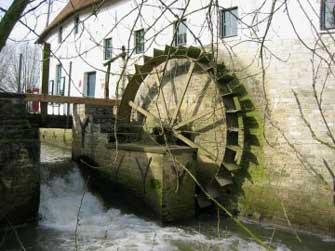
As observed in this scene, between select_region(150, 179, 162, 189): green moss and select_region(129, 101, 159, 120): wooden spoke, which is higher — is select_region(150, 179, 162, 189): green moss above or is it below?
below

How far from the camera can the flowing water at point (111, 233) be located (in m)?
7.01

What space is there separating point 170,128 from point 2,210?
443 centimetres

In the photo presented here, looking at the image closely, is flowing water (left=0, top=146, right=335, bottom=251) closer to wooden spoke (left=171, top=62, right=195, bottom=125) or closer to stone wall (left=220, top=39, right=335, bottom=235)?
stone wall (left=220, top=39, right=335, bottom=235)

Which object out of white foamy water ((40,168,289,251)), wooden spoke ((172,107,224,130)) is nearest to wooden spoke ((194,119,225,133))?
wooden spoke ((172,107,224,130))

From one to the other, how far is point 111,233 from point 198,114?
12.0 ft

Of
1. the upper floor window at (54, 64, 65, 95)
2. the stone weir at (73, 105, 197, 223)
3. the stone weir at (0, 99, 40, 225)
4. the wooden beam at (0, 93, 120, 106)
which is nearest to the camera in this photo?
the stone weir at (0, 99, 40, 225)

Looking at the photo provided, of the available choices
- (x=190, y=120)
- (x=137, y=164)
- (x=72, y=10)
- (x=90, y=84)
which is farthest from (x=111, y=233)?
(x=90, y=84)

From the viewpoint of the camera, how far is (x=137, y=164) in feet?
29.6

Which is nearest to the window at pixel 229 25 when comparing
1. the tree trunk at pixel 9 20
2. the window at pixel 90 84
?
the window at pixel 90 84

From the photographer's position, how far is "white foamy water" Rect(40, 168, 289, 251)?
7055mm

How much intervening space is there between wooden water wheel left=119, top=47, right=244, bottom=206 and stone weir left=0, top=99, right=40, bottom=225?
99.4 inches

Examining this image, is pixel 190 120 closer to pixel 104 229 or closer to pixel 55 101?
pixel 55 101

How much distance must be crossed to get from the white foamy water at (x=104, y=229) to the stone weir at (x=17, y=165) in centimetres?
54

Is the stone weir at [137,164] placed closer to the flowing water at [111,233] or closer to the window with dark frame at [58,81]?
the flowing water at [111,233]
